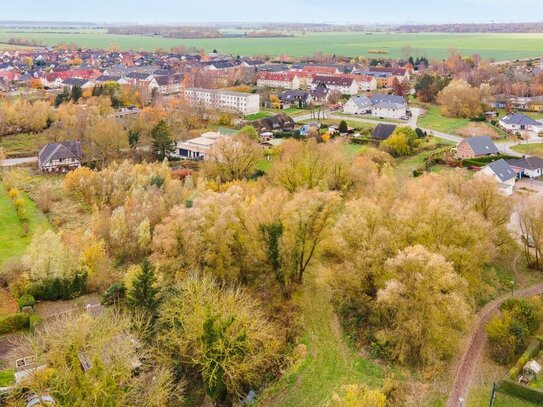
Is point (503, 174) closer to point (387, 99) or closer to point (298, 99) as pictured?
point (387, 99)

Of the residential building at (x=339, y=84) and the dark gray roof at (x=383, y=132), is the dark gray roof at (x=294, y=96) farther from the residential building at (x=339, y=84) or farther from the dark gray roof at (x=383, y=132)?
the dark gray roof at (x=383, y=132)

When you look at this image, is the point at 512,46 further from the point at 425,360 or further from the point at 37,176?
the point at 425,360

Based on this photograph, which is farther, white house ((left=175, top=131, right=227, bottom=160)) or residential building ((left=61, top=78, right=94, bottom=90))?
residential building ((left=61, top=78, right=94, bottom=90))

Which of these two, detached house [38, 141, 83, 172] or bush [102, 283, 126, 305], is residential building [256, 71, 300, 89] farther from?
bush [102, 283, 126, 305]

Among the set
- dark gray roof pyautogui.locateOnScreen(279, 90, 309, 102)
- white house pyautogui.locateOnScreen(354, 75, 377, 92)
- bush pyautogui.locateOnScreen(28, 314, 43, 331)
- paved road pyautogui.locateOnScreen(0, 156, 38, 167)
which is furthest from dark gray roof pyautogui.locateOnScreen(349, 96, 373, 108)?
bush pyautogui.locateOnScreen(28, 314, 43, 331)

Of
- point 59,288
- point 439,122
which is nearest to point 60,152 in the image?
point 59,288

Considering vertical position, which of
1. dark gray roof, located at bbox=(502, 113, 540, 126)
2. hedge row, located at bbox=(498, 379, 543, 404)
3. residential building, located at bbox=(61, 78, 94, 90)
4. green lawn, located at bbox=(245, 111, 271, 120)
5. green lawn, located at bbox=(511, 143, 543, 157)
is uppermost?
residential building, located at bbox=(61, 78, 94, 90)

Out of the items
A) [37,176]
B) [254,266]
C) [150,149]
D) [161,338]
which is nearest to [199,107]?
[150,149]
